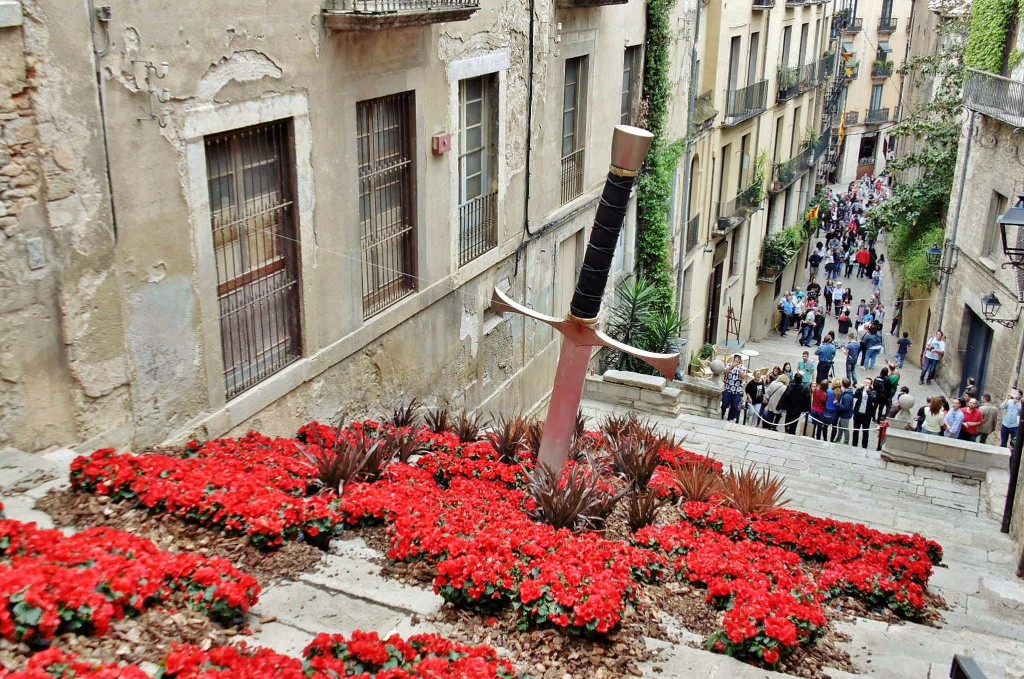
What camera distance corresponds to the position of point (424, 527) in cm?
642

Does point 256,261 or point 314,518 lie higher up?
point 256,261

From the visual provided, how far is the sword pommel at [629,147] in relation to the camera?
23.6ft

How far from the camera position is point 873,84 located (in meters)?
50.8

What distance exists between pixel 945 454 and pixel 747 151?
16.0m

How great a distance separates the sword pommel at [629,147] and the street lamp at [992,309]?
13.1m

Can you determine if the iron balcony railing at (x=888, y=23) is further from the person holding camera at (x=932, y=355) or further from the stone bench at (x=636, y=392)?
the stone bench at (x=636, y=392)

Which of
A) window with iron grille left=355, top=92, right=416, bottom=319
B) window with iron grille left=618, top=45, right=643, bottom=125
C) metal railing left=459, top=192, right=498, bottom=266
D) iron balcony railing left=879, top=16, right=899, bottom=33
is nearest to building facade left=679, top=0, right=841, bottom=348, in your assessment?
window with iron grille left=618, top=45, right=643, bottom=125

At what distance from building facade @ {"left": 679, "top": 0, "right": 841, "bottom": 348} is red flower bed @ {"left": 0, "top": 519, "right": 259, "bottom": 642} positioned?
1714 cm

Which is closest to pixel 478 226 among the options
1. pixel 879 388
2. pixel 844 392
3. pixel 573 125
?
pixel 573 125

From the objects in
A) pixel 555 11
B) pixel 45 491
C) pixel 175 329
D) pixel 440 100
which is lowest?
pixel 45 491

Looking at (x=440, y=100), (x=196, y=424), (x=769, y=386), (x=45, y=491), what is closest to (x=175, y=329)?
(x=196, y=424)

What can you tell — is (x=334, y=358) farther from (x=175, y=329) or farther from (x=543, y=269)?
(x=543, y=269)

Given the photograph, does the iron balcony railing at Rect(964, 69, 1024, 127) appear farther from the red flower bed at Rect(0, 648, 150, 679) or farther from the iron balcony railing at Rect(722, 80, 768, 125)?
the red flower bed at Rect(0, 648, 150, 679)

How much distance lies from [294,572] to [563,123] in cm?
1047
